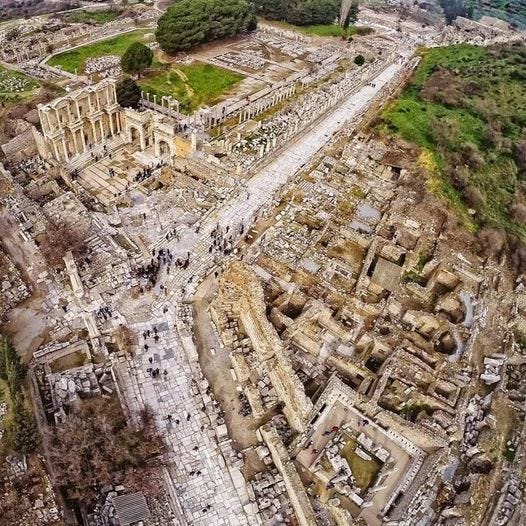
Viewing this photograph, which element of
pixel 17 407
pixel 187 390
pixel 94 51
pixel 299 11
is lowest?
pixel 187 390

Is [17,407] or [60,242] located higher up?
[17,407]

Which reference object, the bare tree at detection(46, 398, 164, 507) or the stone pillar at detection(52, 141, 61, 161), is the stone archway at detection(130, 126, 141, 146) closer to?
the stone pillar at detection(52, 141, 61, 161)

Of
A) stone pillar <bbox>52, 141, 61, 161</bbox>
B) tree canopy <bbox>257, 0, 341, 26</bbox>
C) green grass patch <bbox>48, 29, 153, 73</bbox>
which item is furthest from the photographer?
tree canopy <bbox>257, 0, 341, 26</bbox>

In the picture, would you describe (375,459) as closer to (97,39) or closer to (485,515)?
(485,515)

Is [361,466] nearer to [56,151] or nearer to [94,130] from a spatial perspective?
[56,151]

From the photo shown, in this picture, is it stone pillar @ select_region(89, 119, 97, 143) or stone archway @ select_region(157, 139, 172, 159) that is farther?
stone archway @ select_region(157, 139, 172, 159)

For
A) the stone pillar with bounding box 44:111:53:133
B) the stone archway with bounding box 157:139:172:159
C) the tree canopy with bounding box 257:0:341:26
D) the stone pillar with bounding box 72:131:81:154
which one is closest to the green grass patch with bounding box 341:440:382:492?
the stone archway with bounding box 157:139:172:159

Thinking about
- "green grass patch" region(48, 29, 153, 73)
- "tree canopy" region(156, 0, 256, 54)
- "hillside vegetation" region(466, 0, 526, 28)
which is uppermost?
"tree canopy" region(156, 0, 256, 54)

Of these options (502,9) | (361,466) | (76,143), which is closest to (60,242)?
(76,143)
